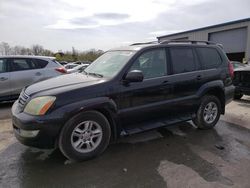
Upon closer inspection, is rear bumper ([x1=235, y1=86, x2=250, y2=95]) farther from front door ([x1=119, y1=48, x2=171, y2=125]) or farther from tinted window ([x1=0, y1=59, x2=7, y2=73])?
tinted window ([x1=0, y1=59, x2=7, y2=73])

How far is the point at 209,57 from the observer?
201 inches

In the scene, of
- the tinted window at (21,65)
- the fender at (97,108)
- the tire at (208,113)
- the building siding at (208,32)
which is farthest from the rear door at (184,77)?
the building siding at (208,32)

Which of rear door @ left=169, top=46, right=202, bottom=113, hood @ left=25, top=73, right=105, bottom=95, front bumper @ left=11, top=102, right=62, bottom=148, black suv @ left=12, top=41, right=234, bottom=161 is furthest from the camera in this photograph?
rear door @ left=169, top=46, right=202, bottom=113

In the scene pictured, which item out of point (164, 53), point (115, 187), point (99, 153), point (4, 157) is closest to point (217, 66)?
point (164, 53)

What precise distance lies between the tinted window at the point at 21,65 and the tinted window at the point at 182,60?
488 cm

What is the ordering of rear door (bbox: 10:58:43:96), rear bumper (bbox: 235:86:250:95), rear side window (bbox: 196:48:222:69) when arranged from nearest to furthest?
1. rear side window (bbox: 196:48:222:69)
2. rear door (bbox: 10:58:43:96)
3. rear bumper (bbox: 235:86:250:95)

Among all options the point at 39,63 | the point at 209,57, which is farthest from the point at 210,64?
the point at 39,63

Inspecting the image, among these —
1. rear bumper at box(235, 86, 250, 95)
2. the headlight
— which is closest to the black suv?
the headlight

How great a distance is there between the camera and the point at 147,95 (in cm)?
406

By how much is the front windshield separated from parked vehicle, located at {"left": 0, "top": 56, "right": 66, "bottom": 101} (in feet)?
11.0

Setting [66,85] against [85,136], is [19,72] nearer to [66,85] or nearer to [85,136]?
[66,85]

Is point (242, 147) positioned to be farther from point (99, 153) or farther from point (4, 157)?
point (4, 157)

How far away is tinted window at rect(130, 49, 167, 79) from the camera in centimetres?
411

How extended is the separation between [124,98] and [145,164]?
3.50 ft
